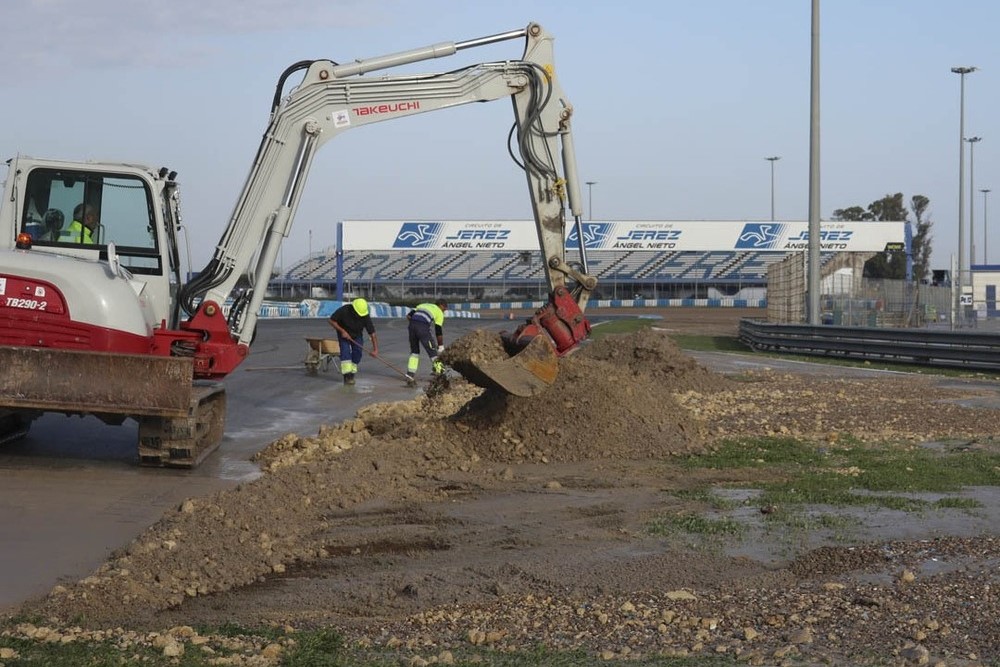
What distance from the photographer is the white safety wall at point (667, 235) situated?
234 feet

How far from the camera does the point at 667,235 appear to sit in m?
74.8

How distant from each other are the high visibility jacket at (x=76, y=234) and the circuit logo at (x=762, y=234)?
6564cm

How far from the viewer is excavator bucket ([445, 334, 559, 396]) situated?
462 inches

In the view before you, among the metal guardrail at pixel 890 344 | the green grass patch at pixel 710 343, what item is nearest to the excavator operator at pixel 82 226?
the metal guardrail at pixel 890 344

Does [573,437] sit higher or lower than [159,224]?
lower

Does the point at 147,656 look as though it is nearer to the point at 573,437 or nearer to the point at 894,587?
the point at 894,587

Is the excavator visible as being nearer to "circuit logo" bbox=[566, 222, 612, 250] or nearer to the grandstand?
the grandstand

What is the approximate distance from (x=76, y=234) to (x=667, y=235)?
212 feet

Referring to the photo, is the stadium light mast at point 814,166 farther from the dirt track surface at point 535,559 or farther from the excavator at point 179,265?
the excavator at point 179,265

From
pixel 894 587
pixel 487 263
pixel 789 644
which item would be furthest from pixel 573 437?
pixel 487 263

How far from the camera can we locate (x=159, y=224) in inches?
482

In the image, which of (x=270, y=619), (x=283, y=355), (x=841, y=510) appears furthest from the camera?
(x=283, y=355)

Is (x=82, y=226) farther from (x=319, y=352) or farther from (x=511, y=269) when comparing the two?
(x=511, y=269)

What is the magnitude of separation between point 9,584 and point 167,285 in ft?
18.4
